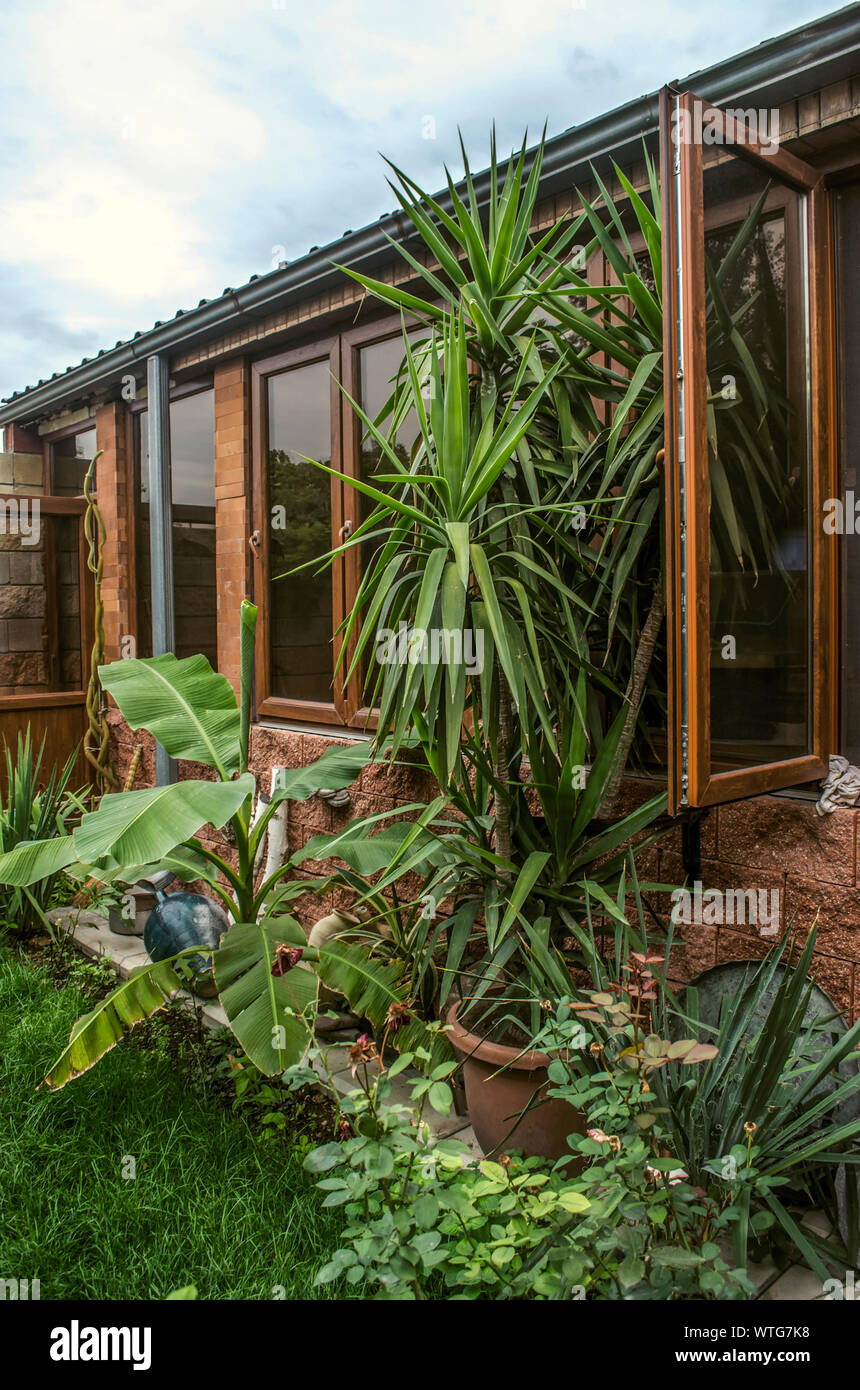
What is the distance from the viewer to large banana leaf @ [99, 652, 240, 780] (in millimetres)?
3494

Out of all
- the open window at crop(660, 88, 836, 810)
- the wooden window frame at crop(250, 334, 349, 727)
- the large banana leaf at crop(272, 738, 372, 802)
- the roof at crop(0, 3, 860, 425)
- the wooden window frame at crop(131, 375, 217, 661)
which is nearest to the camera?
the open window at crop(660, 88, 836, 810)

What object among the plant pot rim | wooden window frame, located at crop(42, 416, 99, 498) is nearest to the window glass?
the plant pot rim

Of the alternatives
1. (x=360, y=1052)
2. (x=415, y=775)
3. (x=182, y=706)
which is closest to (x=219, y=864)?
(x=182, y=706)

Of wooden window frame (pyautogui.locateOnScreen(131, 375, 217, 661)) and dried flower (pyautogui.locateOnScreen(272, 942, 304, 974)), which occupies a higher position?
wooden window frame (pyautogui.locateOnScreen(131, 375, 217, 661))

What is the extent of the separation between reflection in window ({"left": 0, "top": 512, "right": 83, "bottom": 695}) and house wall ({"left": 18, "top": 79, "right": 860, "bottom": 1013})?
0.41m

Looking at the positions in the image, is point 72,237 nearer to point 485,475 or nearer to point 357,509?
point 357,509

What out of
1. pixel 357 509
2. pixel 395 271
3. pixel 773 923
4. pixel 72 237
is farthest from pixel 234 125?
pixel 773 923

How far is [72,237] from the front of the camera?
7102mm

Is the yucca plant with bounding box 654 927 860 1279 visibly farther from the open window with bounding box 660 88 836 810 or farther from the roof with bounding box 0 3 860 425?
the roof with bounding box 0 3 860 425

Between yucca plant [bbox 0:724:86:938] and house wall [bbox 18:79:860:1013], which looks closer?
house wall [bbox 18:79:860:1013]

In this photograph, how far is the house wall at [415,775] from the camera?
2578mm

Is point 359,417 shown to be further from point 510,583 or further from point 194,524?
point 510,583

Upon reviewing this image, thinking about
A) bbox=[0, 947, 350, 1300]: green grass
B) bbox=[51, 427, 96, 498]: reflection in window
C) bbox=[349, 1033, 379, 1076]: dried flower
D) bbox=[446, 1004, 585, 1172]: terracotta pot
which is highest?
bbox=[51, 427, 96, 498]: reflection in window

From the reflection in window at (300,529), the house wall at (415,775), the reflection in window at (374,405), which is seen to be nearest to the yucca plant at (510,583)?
the house wall at (415,775)
